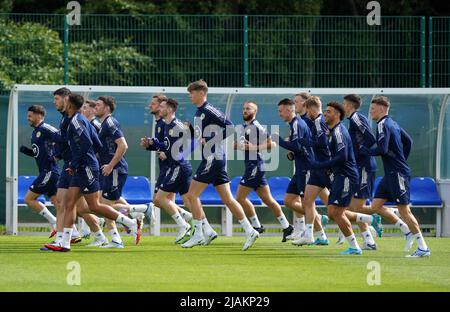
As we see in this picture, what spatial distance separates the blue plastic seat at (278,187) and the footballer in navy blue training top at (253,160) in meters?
3.24

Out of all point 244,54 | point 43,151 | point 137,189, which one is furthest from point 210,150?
point 244,54

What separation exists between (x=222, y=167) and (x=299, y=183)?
2121 mm

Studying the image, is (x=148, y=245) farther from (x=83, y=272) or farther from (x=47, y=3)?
(x=47, y=3)

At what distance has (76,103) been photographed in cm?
1602

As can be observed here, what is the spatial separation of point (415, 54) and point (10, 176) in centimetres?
816

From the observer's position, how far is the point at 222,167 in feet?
54.9

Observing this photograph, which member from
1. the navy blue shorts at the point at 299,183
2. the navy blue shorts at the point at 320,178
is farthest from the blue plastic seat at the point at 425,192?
the navy blue shorts at the point at 320,178

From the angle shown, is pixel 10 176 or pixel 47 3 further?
pixel 47 3

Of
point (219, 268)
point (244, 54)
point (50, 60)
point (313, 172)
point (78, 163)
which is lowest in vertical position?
point (219, 268)

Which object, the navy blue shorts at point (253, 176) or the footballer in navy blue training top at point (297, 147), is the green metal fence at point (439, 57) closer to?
the footballer in navy blue training top at point (297, 147)

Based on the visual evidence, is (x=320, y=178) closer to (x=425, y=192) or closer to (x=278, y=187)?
(x=278, y=187)

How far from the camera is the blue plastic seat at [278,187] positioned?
73.4 ft

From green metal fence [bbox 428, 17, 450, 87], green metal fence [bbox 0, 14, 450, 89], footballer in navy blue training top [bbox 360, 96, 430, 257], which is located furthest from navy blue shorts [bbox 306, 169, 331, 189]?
green metal fence [bbox 428, 17, 450, 87]
